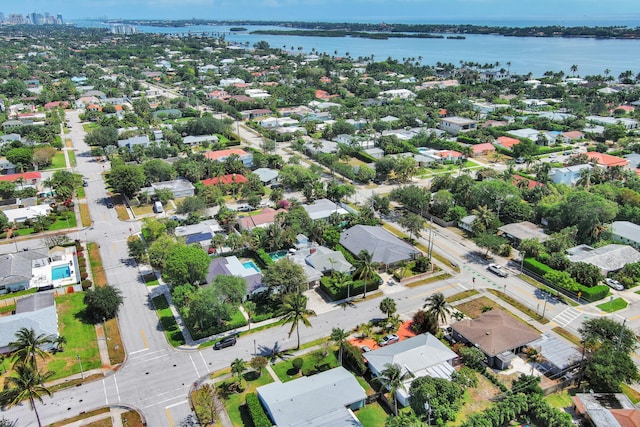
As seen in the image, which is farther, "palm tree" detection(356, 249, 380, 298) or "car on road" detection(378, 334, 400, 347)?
"palm tree" detection(356, 249, 380, 298)

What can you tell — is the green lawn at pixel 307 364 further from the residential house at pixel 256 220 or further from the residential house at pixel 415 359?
the residential house at pixel 256 220

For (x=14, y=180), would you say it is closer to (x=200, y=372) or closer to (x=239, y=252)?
(x=239, y=252)

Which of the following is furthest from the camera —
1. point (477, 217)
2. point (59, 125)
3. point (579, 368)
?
point (59, 125)

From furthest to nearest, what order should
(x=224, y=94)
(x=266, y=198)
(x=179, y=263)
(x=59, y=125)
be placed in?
1. (x=224, y=94)
2. (x=59, y=125)
3. (x=266, y=198)
4. (x=179, y=263)

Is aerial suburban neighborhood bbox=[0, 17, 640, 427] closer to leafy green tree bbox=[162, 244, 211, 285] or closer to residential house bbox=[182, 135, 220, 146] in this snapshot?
leafy green tree bbox=[162, 244, 211, 285]

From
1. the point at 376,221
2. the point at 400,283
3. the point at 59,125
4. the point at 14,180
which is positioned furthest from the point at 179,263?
the point at 59,125

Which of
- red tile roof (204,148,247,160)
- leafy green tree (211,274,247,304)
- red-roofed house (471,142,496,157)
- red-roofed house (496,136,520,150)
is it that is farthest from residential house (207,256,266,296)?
red-roofed house (496,136,520,150)

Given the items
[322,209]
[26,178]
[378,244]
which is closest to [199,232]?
[322,209]
